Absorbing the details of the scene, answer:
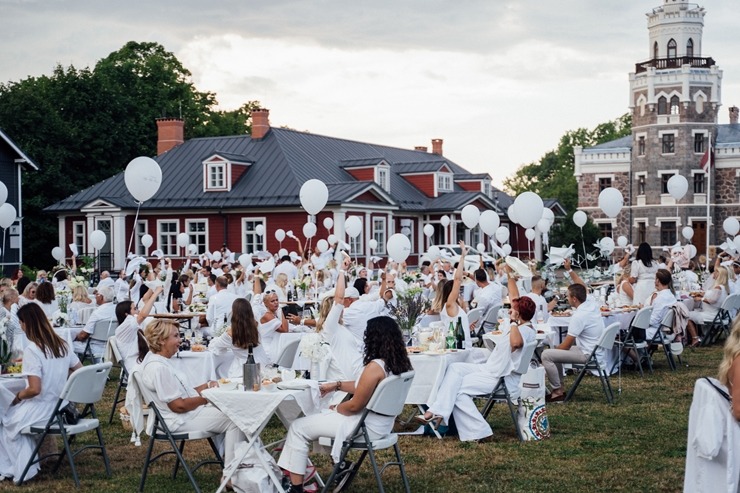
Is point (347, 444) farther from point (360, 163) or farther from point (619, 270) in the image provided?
point (360, 163)

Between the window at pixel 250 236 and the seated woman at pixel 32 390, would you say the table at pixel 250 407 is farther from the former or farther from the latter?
the window at pixel 250 236

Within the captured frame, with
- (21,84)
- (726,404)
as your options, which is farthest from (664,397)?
(21,84)

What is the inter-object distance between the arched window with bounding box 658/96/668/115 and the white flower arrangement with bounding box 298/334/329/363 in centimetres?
4921

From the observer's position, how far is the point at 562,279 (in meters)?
27.9

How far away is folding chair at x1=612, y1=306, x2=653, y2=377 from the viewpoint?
1230 cm

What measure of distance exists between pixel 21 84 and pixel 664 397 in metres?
40.2

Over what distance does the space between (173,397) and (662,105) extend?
5056cm

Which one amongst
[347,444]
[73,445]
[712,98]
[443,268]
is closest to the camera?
[347,444]

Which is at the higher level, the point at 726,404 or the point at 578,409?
the point at 726,404

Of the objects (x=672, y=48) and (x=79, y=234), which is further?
(x=672, y=48)

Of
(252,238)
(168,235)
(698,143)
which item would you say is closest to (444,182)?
(252,238)

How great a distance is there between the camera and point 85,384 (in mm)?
7102

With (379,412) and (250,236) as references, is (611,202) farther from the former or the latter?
(250,236)

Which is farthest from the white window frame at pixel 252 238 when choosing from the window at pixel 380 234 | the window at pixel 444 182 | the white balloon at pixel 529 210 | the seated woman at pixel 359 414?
the seated woman at pixel 359 414
